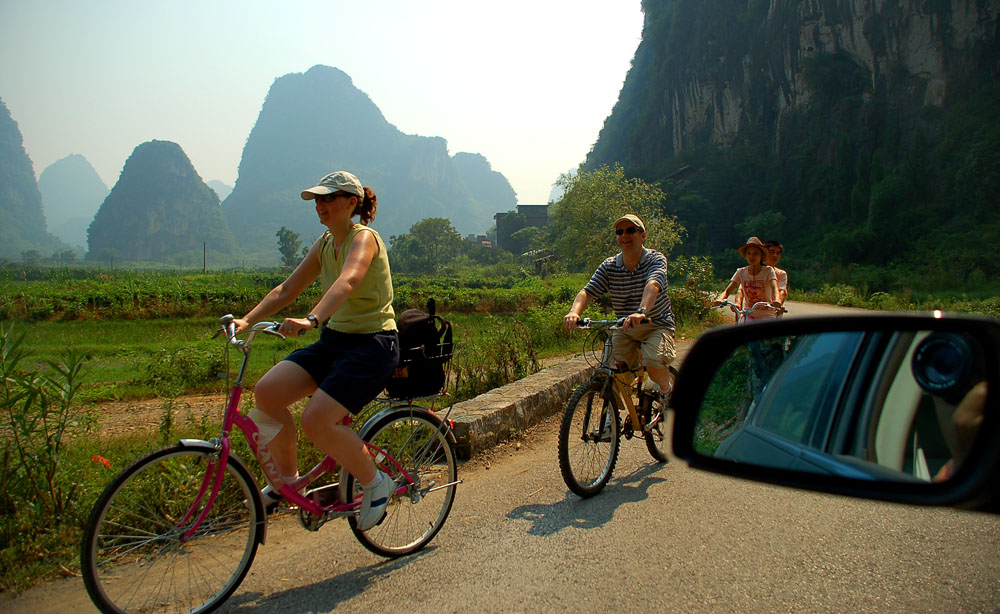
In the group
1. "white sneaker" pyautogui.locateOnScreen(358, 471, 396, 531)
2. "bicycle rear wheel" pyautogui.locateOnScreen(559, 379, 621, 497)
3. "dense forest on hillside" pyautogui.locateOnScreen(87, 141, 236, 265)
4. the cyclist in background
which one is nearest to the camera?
"white sneaker" pyautogui.locateOnScreen(358, 471, 396, 531)

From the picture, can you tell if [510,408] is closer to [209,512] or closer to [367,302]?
[367,302]

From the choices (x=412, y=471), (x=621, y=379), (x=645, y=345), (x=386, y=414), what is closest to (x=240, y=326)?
(x=386, y=414)

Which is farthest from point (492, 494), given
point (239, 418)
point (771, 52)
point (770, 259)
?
point (771, 52)

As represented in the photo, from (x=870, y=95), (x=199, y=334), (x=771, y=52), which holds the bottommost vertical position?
(x=199, y=334)

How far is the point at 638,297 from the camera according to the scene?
14.6ft

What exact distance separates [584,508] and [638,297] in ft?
5.10

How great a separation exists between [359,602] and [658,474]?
2478mm

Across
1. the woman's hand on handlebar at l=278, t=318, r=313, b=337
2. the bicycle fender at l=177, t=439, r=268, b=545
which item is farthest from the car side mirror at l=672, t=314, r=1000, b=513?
the bicycle fender at l=177, t=439, r=268, b=545

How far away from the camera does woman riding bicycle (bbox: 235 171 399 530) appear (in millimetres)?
2828

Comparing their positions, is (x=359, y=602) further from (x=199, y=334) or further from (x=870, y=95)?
(x=870, y=95)

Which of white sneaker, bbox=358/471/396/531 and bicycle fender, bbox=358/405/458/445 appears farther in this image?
bicycle fender, bbox=358/405/458/445

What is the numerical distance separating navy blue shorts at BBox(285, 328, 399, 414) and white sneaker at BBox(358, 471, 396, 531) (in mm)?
420

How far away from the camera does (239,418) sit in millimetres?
2852

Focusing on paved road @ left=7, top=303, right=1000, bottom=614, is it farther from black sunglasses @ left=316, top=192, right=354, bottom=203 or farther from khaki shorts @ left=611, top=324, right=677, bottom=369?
black sunglasses @ left=316, top=192, right=354, bottom=203
